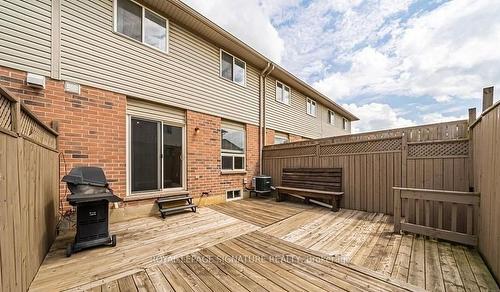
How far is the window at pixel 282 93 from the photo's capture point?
30.3ft

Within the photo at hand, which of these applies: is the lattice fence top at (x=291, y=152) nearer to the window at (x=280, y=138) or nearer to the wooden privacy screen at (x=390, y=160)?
the wooden privacy screen at (x=390, y=160)

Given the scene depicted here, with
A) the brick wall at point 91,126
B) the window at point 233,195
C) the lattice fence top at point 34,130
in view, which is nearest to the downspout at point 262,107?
the window at point 233,195

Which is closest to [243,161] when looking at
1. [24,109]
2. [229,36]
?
[229,36]

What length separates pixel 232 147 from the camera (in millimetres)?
7195

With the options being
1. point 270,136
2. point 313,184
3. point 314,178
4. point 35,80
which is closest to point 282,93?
point 270,136

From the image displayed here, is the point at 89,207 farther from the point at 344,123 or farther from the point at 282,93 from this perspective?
the point at 344,123

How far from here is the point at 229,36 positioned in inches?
250

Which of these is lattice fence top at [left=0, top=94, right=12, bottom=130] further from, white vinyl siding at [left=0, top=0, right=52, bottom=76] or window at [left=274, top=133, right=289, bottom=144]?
window at [left=274, top=133, right=289, bottom=144]

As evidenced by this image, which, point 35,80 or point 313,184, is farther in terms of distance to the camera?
point 313,184

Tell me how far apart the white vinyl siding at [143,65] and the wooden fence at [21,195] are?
195 centimetres

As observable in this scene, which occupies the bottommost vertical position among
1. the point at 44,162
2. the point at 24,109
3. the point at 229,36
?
the point at 44,162

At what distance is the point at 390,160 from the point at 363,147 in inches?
28.7

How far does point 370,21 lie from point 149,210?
8539 mm

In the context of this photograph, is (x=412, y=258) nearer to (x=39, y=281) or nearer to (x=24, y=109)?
(x=39, y=281)
